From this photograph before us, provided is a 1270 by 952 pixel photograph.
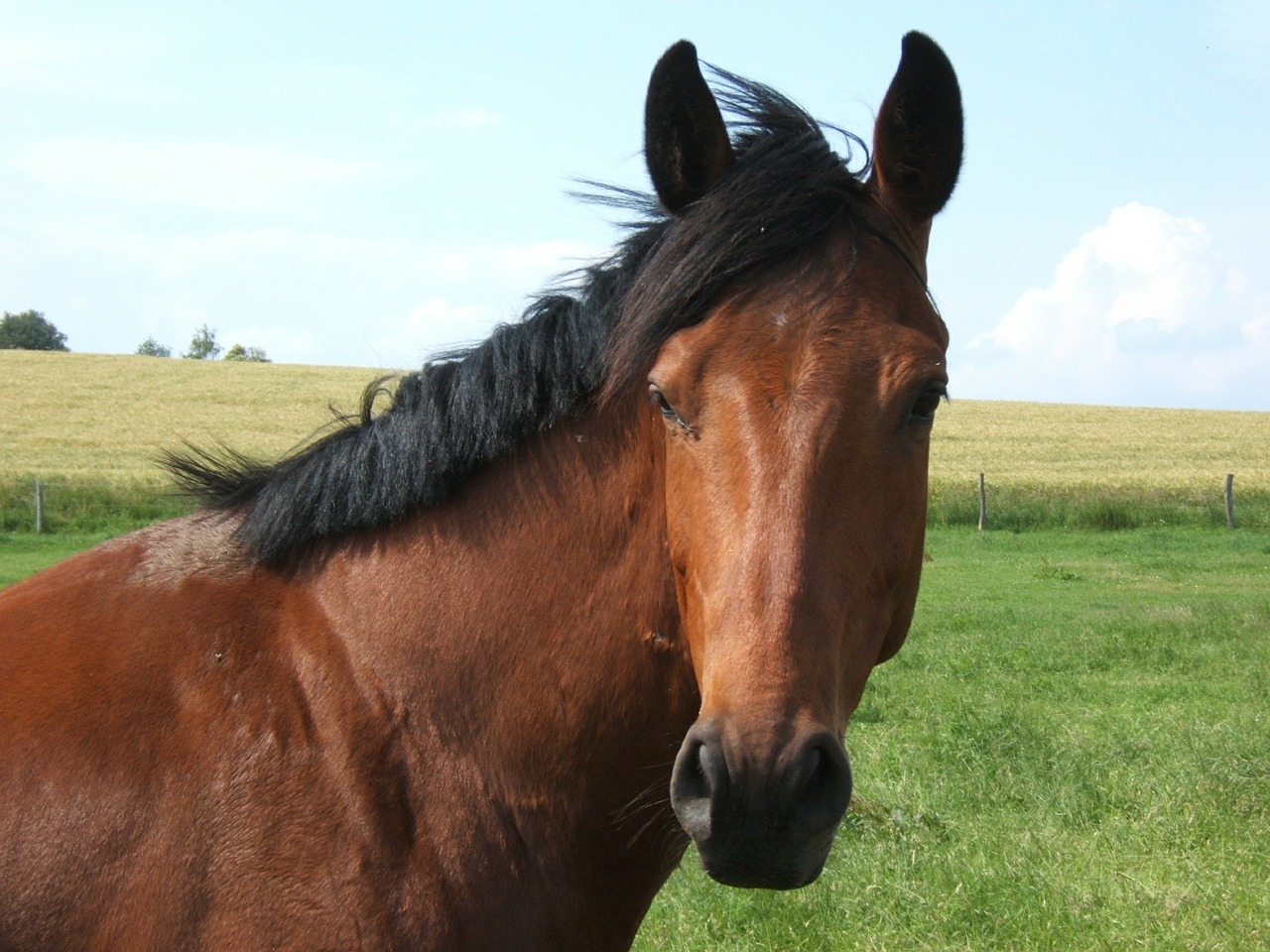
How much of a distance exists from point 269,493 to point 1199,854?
15.7ft

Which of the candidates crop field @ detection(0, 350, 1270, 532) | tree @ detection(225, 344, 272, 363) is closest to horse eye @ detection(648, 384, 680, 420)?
crop field @ detection(0, 350, 1270, 532)

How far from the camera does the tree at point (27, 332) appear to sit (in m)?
76.4

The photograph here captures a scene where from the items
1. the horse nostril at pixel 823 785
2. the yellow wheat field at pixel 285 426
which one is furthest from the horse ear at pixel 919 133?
the yellow wheat field at pixel 285 426

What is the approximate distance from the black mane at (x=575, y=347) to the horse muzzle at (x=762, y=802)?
0.87 m

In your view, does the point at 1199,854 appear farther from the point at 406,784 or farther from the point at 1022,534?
the point at 1022,534

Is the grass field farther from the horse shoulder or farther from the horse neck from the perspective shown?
the horse shoulder

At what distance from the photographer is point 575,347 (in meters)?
2.44

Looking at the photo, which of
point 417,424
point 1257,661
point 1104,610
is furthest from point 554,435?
point 1104,610

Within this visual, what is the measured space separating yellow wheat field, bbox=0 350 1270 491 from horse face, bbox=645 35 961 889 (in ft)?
69.0

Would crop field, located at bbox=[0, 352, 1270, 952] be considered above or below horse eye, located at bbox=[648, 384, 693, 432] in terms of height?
below

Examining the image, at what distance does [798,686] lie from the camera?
72.9 inches

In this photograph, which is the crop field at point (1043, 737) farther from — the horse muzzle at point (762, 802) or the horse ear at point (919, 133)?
the horse ear at point (919, 133)

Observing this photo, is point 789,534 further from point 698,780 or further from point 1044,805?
point 1044,805

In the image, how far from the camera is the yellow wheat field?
2797 cm
